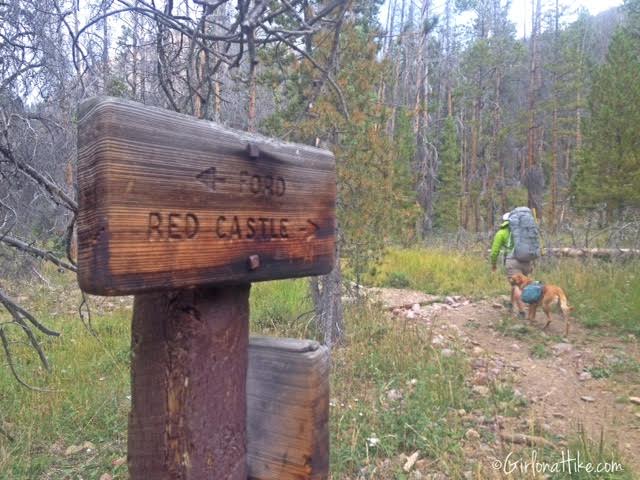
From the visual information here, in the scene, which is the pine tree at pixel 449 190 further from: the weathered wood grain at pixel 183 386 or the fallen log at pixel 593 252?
the weathered wood grain at pixel 183 386

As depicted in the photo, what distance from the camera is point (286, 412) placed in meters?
1.07

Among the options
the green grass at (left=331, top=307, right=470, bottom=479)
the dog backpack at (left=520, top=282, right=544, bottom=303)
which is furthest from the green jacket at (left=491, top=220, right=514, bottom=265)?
the green grass at (left=331, top=307, right=470, bottom=479)

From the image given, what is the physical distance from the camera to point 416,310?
276 inches

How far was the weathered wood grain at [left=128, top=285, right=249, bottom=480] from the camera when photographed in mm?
917

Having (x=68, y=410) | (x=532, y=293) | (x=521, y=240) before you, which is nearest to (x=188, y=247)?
(x=68, y=410)

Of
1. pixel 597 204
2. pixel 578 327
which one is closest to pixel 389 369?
pixel 578 327

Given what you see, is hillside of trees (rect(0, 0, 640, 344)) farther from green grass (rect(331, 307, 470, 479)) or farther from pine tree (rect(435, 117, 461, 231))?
green grass (rect(331, 307, 470, 479))

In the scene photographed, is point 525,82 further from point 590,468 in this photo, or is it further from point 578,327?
point 590,468

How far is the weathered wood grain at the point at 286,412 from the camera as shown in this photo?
1055 millimetres

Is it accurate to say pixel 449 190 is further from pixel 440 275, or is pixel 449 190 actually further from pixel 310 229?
pixel 310 229

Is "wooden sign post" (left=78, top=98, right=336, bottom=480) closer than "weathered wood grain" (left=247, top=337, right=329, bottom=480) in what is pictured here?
Yes

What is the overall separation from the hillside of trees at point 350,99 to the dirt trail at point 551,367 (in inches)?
57.2

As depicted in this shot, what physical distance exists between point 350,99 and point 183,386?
4332 millimetres

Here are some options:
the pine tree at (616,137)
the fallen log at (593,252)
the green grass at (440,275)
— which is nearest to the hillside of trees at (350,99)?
the pine tree at (616,137)
